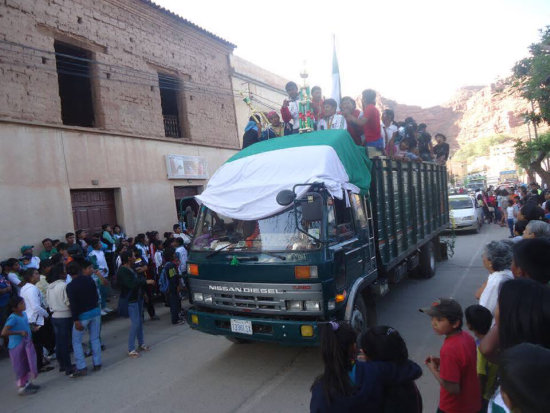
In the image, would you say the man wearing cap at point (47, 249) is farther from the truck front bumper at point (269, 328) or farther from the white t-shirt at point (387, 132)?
the white t-shirt at point (387, 132)

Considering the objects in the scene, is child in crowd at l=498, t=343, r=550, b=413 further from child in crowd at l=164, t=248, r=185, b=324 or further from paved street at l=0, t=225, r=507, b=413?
child in crowd at l=164, t=248, r=185, b=324

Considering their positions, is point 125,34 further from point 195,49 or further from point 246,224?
point 246,224

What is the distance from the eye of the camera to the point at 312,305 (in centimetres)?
403

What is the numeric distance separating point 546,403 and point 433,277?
27.3ft

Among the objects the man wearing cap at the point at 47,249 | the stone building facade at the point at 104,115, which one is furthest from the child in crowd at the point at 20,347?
the stone building facade at the point at 104,115

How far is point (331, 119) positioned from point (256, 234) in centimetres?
276

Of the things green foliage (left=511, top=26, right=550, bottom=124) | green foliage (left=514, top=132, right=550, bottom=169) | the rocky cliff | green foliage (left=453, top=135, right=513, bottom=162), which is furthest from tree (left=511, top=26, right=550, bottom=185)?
the rocky cliff

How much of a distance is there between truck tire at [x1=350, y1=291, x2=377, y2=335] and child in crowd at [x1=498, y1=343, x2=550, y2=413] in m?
2.95

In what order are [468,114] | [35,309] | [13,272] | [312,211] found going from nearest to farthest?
[312,211] → [35,309] → [13,272] → [468,114]

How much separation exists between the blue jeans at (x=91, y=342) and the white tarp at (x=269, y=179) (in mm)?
2188

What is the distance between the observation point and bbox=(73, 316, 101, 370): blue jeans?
4973 mm

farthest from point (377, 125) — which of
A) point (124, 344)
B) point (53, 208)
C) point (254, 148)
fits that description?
point (53, 208)

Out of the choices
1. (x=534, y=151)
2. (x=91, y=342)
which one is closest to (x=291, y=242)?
(x=91, y=342)

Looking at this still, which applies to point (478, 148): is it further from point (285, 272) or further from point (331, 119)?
point (285, 272)
